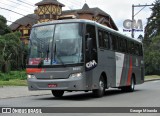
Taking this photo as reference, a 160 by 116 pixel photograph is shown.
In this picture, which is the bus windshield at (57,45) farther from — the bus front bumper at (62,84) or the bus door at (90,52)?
the bus front bumper at (62,84)

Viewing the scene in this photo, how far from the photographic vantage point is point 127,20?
49.3m

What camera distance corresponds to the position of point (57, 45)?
18.9 metres

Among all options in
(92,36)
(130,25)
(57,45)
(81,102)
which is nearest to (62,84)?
(81,102)

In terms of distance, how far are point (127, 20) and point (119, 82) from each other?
25756mm

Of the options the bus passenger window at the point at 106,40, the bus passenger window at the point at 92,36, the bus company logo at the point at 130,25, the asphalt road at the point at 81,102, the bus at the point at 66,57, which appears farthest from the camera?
the bus company logo at the point at 130,25

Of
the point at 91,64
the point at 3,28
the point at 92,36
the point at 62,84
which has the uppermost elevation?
the point at 3,28

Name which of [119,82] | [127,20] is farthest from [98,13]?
[119,82]

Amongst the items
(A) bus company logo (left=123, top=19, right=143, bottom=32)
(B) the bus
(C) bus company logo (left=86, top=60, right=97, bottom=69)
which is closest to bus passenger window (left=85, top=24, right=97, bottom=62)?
(B) the bus

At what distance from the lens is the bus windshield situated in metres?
18.6

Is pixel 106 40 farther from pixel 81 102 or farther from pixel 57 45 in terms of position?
pixel 81 102

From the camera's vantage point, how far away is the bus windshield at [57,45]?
18.6 meters

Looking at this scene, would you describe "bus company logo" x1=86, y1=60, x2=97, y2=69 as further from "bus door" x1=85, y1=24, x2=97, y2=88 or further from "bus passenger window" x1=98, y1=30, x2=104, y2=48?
"bus passenger window" x1=98, y1=30, x2=104, y2=48

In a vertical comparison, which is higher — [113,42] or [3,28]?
[3,28]

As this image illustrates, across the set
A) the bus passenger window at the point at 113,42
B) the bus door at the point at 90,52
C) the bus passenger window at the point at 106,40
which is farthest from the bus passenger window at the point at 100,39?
the bus passenger window at the point at 113,42
